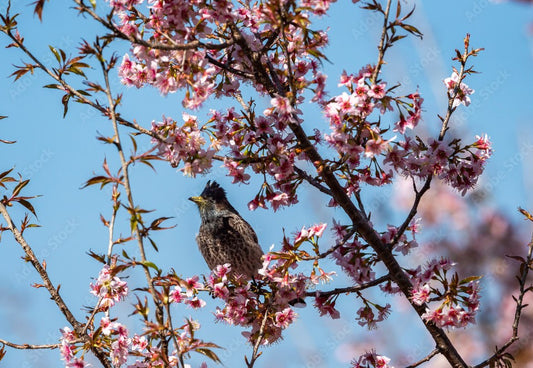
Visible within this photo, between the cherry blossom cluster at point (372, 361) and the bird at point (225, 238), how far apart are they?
6.65ft

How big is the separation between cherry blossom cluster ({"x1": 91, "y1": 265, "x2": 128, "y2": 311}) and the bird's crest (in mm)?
2978

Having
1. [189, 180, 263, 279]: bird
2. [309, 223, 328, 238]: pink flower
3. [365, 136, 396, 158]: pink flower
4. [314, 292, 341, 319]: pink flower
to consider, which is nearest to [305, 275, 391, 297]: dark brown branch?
[314, 292, 341, 319]: pink flower

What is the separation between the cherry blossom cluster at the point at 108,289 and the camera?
10.4 ft

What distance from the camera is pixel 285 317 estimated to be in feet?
11.9

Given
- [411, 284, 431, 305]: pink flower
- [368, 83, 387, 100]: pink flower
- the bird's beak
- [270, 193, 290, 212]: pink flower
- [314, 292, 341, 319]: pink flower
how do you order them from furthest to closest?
the bird's beak < [314, 292, 341, 319]: pink flower < [270, 193, 290, 212]: pink flower < [411, 284, 431, 305]: pink flower < [368, 83, 387, 100]: pink flower

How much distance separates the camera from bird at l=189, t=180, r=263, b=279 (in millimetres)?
5727

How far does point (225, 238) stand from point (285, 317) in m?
2.27

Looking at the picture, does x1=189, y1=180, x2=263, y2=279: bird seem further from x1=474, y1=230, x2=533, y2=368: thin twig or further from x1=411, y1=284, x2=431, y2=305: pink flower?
x1=474, y1=230, x2=533, y2=368: thin twig

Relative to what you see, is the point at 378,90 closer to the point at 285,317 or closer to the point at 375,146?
the point at 375,146

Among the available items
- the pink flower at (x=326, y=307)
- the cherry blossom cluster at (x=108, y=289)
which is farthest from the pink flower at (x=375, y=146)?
the cherry blossom cluster at (x=108, y=289)

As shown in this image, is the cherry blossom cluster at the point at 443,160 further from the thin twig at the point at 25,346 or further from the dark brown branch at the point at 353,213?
the thin twig at the point at 25,346

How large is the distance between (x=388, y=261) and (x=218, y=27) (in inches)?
62.3

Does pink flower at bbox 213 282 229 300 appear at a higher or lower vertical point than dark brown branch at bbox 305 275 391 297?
higher

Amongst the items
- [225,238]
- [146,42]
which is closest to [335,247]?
[146,42]
